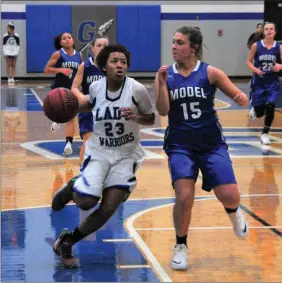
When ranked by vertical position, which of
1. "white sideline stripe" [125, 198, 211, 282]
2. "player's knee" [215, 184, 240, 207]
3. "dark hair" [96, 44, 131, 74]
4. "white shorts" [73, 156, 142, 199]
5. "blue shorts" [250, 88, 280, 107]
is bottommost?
"white sideline stripe" [125, 198, 211, 282]

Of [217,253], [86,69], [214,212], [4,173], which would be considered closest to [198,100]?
[217,253]

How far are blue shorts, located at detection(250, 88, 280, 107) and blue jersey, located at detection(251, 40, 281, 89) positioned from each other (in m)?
0.07

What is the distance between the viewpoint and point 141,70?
29766mm

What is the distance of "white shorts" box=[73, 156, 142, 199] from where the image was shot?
672 cm

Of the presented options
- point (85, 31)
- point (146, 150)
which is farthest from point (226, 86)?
point (85, 31)

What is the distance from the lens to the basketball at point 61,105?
22.8ft

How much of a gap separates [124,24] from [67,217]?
21175mm

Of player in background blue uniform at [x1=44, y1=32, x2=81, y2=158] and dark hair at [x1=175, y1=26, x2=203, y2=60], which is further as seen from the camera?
player in background blue uniform at [x1=44, y1=32, x2=81, y2=158]

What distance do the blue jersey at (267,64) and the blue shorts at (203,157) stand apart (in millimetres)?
7409

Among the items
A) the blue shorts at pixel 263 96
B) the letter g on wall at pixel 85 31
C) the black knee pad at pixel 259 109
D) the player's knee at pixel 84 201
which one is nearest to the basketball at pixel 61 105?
the player's knee at pixel 84 201

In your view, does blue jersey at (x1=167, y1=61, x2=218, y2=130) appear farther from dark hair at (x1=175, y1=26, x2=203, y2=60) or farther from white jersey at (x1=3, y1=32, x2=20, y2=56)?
white jersey at (x1=3, y1=32, x2=20, y2=56)

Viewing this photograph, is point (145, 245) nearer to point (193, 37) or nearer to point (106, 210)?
point (106, 210)

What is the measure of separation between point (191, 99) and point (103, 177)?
908 mm

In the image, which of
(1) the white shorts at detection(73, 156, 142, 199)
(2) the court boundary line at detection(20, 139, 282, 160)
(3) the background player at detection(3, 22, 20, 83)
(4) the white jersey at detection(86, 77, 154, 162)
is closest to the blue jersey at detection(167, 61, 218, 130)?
(4) the white jersey at detection(86, 77, 154, 162)
